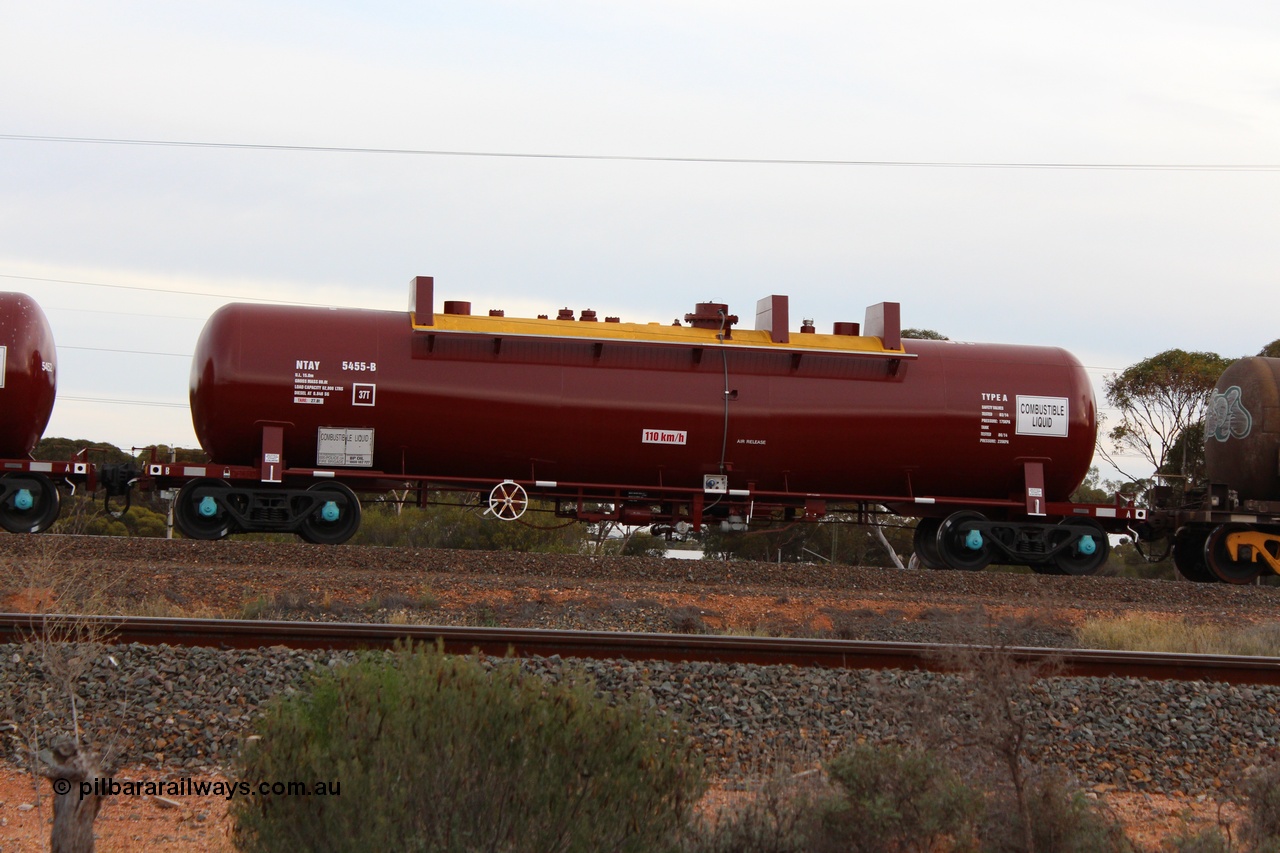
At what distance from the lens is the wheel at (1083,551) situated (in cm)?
1831

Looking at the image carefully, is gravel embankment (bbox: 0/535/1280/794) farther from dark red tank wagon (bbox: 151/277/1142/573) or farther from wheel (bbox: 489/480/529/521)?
dark red tank wagon (bbox: 151/277/1142/573)

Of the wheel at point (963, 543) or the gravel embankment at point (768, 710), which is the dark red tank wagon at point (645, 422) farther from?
the gravel embankment at point (768, 710)

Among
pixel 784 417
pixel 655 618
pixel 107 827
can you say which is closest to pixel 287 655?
pixel 107 827

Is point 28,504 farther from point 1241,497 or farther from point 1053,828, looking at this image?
point 1241,497

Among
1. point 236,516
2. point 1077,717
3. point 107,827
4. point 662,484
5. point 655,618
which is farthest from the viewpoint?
point 662,484

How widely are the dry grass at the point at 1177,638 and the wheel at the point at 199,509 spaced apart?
1136cm

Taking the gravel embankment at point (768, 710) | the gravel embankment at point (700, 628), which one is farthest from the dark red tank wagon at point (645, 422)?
the gravel embankment at point (768, 710)

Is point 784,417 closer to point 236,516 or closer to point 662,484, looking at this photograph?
point 662,484

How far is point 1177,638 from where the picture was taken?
11.7 meters

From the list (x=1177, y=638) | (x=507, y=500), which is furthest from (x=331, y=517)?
(x=1177, y=638)

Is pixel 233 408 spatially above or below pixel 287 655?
above

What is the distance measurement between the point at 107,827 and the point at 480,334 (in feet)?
37.5

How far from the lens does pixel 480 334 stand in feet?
54.8

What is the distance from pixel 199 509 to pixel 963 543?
37.1 feet
